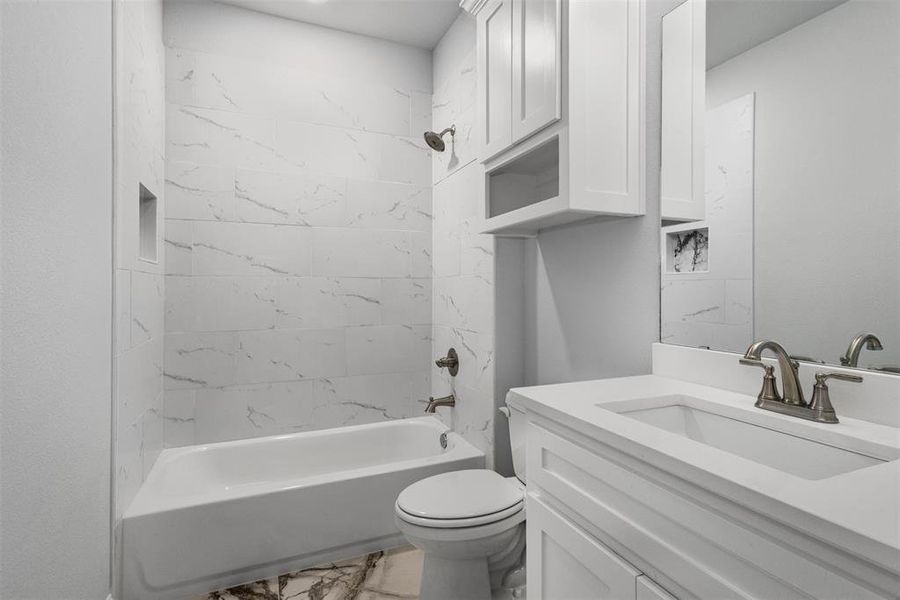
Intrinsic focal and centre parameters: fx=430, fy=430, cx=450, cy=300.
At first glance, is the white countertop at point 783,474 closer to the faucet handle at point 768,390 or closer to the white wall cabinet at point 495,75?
the faucet handle at point 768,390

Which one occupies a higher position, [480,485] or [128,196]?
[128,196]

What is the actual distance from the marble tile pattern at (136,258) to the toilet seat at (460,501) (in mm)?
1033

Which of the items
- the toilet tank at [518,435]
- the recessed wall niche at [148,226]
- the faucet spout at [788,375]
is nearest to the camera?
the faucet spout at [788,375]

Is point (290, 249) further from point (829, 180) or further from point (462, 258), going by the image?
point (829, 180)

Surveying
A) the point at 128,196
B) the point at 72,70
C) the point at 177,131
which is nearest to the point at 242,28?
the point at 177,131

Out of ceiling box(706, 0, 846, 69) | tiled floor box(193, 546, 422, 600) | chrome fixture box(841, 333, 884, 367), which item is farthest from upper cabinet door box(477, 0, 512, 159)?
tiled floor box(193, 546, 422, 600)

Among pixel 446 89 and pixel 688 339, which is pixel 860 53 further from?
pixel 446 89

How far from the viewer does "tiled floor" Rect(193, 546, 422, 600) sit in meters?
1.77

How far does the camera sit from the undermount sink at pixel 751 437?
802 millimetres

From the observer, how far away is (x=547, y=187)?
165 centimetres

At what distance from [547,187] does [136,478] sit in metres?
2.05

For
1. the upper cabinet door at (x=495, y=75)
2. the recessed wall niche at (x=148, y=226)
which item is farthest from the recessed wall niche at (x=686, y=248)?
the recessed wall niche at (x=148, y=226)

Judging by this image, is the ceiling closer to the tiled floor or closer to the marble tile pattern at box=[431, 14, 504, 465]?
the marble tile pattern at box=[431, 14, 504, 465]

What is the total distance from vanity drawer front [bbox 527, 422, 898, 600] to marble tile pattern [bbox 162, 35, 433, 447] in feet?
6.20
